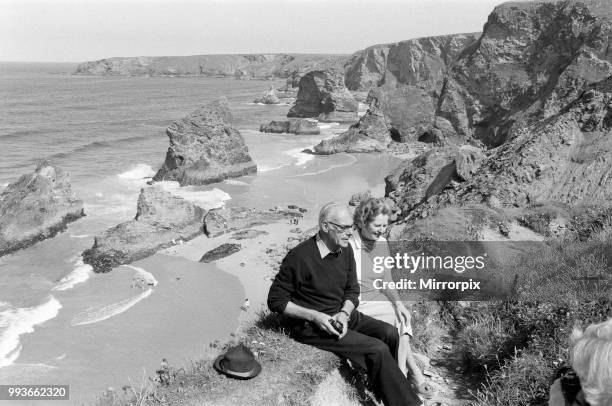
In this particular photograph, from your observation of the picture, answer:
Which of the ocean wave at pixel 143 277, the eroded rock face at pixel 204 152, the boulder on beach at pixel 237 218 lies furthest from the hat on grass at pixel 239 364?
the eroded rock face at pixel 204 152

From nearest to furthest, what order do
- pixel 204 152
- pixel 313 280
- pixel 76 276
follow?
1. pixel 313 280
2. pixel 76 276
3. pixel 204 152

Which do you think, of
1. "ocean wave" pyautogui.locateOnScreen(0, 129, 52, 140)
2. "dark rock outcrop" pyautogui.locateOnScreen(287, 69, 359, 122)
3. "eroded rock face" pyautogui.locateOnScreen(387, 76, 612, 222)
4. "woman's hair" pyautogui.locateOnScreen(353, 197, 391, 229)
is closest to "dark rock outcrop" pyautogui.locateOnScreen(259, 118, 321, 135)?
"dark rock outcrop" pyautogui.locateOnScreen(287, 69, 359, 122)

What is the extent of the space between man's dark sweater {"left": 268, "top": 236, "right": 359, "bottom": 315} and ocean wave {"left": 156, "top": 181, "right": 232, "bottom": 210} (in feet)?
72.8

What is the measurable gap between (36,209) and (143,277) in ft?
28.7

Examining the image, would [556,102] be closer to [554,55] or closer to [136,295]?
[554,55]

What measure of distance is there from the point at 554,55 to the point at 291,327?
41.6m

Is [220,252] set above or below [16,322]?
above

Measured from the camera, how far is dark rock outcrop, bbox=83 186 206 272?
19.5m

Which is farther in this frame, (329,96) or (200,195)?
(329,96)

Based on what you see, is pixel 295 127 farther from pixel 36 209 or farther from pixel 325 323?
pixel 325 323

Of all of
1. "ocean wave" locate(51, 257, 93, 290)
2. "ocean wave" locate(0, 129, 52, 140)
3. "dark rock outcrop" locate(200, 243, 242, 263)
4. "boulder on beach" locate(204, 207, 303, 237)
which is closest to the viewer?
"ocean wave" locate(51, 257, 93, 290)

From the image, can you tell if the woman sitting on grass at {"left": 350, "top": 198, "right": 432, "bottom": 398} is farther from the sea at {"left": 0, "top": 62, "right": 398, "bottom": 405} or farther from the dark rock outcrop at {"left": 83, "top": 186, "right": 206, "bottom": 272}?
the dark rock outcrop at {"left": 83, "top": 186, "right": 206, "bottom": 272}

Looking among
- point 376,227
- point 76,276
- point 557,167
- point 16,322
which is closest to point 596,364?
point 376,227

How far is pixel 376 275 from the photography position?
649 cm
